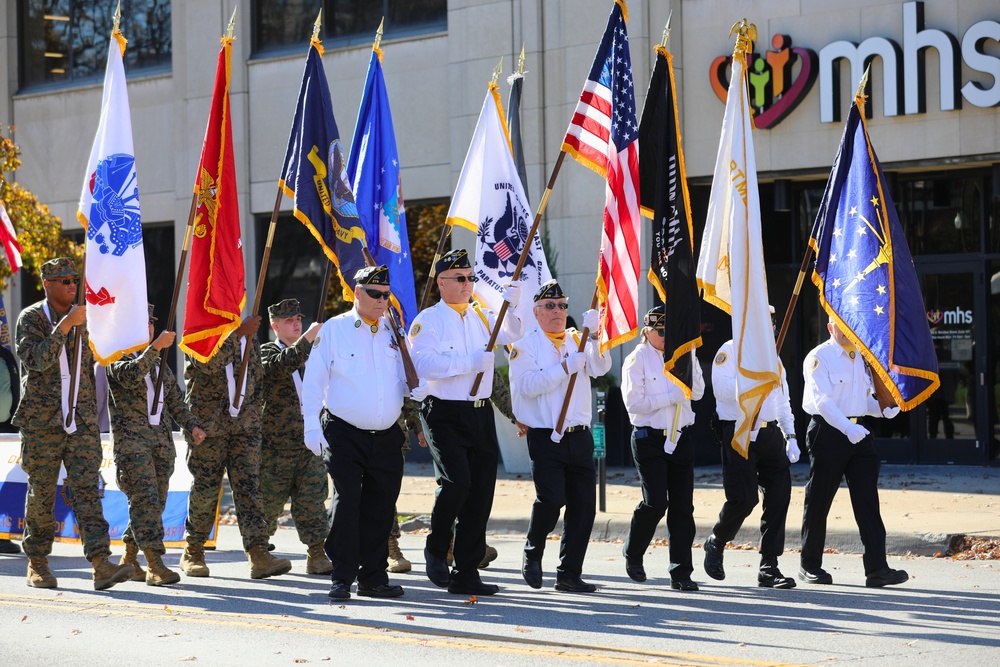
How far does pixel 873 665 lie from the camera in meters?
6.90

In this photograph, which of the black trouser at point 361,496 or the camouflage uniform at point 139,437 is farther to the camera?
the camouflage uniform at point 139,437

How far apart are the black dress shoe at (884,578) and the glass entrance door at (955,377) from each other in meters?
8.16

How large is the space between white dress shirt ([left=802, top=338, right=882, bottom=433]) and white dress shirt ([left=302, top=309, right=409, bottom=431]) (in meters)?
2.87

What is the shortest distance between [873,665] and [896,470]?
421 inches

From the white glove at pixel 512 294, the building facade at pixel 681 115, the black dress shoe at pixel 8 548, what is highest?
the building facade at pixel 681 115

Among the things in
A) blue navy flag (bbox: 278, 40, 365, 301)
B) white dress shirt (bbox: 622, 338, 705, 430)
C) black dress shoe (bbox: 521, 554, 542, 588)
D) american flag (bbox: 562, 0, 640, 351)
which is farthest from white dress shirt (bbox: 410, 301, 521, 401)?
blue navy flag (bbox: 278, 40, 365, 301)

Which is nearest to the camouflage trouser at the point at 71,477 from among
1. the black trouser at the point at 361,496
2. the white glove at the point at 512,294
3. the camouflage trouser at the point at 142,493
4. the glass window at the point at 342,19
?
the camouflage trouser at the point at 142,493

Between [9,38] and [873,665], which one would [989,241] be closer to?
[873,665]

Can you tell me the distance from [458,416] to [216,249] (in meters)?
2.51

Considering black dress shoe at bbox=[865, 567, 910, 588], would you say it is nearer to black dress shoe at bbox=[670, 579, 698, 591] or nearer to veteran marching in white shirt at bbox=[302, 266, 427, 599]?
black dress shoe at bbox=[670, 579, 698, 591]

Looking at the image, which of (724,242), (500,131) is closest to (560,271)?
(500,131)

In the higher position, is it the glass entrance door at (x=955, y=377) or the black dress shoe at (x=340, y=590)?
the glass entrance door at (x=955, y=377)

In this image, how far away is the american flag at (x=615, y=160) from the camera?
9891mm

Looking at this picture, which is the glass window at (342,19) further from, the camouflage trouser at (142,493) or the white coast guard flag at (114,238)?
the camouflage trouser at (142,493)
